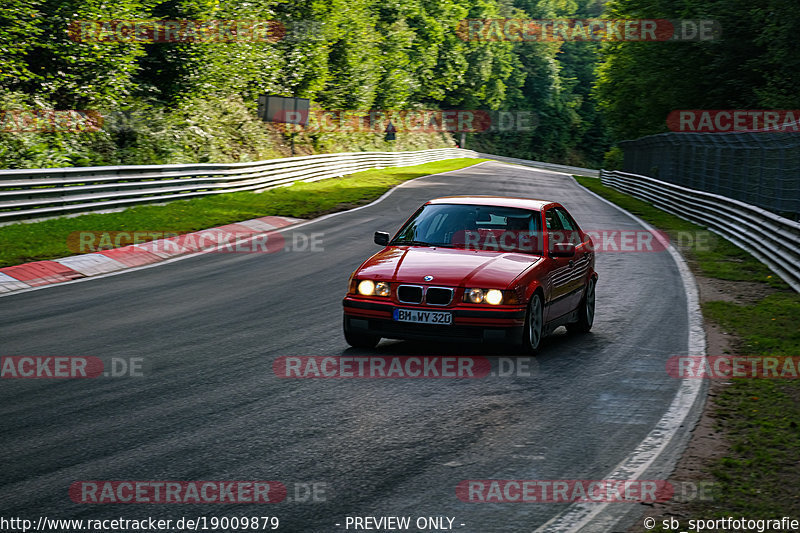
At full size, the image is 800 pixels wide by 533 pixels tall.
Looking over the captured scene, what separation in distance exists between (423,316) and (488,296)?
2.08 ft

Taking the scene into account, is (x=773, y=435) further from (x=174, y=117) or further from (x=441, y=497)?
(x=174, y=117)

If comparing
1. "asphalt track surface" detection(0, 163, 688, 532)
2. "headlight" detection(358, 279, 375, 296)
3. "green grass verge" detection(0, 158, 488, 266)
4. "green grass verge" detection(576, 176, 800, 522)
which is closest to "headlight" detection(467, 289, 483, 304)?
"asphalt track surface" detection(0, 163, 688, 532)

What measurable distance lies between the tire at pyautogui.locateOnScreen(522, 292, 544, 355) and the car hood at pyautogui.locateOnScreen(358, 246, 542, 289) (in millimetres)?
350

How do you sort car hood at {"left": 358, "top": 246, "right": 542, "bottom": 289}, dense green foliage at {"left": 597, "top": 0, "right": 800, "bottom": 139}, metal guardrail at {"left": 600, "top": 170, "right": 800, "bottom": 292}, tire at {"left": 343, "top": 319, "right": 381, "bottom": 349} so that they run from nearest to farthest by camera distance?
car hood at {"left": 358, "top": 246, "right": 542, "bottom": 289} → tire at {"left": 343, "top": 319, "right": 381, "bottom": 349} → metal guardrail at {"left": 600, "top": 170, "right": 800, "bottom": 292} → dense green foliage at {"left": 597, "top": 0, "right": 800, "bottom": 139}

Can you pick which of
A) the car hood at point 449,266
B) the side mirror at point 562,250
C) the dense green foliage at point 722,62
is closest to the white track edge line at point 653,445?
the side mirror at point 562,250

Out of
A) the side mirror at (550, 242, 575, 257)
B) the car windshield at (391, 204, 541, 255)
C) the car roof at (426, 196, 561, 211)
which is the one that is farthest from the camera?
the car roof at (426, 196, 561, 211)

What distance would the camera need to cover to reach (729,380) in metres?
7.93

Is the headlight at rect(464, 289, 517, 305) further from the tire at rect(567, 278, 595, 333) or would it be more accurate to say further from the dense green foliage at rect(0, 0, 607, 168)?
the dense green foliage at rect(0, 0, 607, 168)

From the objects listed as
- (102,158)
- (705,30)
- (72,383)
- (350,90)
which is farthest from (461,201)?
(350,90)

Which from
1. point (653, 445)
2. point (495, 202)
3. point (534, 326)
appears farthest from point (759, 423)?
point (495, 202)

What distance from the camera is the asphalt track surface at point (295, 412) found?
4.70m

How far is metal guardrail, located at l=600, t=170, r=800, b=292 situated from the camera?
14.7 metres

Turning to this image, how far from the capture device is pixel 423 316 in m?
8.02

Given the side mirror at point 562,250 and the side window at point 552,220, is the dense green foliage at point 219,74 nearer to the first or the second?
the side window at point 552,220
